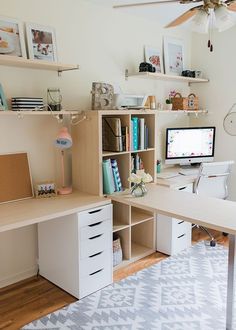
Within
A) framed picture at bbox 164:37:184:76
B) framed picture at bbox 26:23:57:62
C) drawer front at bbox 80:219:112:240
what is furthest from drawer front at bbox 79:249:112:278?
framed picture at bbox 164:37:184:76

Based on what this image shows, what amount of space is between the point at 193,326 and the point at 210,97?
2.75 metres

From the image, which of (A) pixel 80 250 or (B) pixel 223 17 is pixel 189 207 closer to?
(A) pixel 80 250

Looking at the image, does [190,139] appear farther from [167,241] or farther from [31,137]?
[31,137]

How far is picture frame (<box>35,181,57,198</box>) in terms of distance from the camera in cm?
280

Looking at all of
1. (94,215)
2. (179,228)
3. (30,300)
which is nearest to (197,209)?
(94,215)

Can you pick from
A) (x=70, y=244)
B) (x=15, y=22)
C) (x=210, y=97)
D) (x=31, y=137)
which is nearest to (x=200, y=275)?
(x=70, y=244)

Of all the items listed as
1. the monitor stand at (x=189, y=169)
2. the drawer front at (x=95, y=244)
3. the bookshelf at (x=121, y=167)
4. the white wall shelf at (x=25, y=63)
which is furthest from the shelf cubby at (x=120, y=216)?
the white wall shelf at (x=25, y=63)

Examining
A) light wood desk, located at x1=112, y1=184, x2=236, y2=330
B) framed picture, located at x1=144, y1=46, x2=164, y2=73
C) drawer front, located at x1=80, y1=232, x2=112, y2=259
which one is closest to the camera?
light wood desk, located at x1=112, y1=184, x2=236, y2=330

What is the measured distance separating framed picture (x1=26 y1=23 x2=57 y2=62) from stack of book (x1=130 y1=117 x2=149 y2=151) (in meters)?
0.90

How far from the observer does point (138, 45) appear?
3.54m

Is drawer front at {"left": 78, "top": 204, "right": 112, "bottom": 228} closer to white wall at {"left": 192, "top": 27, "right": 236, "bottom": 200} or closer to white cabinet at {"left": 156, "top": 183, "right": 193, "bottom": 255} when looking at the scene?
white cabinet at {"left": 156, "top": 183, "right": 193, "bottom": 255}

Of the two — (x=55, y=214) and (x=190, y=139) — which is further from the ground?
(x=190, y=139)

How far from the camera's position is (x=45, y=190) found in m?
2.83

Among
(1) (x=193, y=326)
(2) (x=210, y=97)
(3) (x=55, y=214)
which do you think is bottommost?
(1) (x=193, y=326)
